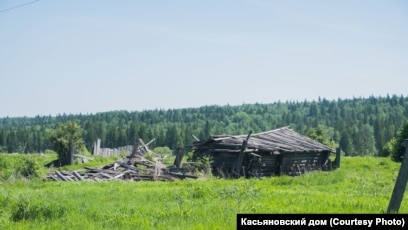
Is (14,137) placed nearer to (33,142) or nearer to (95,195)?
(33,142)

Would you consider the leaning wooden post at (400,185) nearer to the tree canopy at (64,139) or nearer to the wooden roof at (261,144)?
the wooden roof at (261,144)

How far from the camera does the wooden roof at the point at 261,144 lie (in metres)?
25.5

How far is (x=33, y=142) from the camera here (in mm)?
116500

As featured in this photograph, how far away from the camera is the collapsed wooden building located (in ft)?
81.8

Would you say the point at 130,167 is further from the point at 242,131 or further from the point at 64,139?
the point at 242,131

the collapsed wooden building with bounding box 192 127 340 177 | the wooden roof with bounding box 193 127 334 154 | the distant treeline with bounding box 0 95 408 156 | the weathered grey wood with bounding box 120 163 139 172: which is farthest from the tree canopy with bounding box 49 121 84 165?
the distant treeline with bounding box 0 95 408 156

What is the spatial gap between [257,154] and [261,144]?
0.96 metres

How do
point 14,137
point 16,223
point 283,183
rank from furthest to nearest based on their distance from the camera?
point 14,137 < point 283,183 < point 16,223

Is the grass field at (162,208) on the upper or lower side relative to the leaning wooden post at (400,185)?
lower

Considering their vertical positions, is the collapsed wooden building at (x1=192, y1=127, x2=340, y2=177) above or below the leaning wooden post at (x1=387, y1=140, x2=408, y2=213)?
below

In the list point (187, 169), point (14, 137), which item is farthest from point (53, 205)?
point (14, 137)

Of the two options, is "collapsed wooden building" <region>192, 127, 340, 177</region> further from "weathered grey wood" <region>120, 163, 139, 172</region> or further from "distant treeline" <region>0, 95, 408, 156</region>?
"distant treeline" <region>0, 95, 408, 156</region>

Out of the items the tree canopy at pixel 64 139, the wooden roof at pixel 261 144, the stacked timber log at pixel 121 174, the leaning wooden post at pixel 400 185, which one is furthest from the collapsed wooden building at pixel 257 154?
the leaning wooden post at pixel 400 185

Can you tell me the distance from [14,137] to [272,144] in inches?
4083
